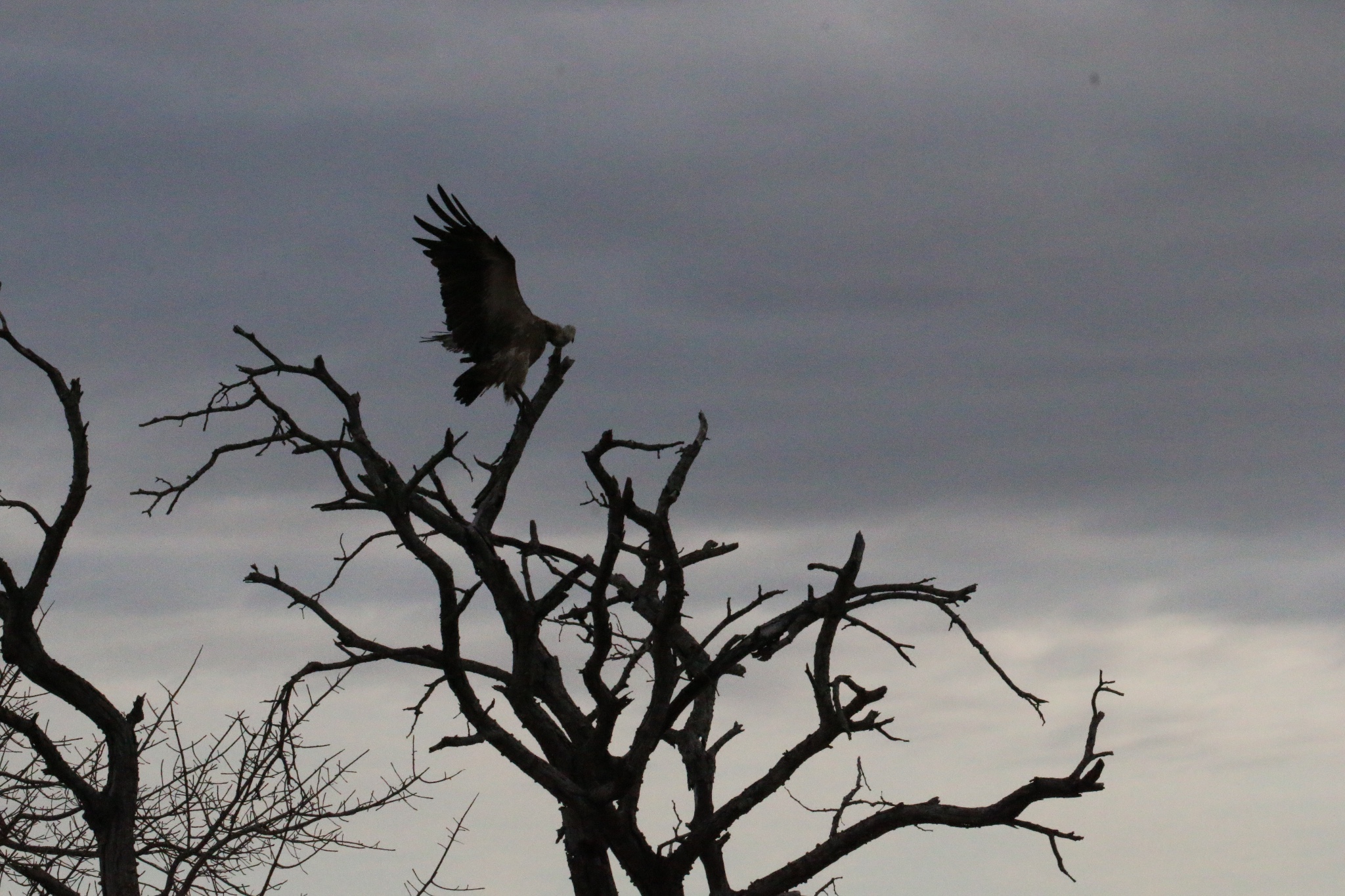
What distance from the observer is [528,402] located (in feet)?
31.8

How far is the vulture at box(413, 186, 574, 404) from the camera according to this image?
11.5 meters

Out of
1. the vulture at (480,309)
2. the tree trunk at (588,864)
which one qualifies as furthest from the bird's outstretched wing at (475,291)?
the tree trunk at (588,864)

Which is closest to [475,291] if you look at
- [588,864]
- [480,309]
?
[480,309]

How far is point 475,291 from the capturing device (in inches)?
462

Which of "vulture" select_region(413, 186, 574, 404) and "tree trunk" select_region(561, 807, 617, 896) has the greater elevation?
"vulture" select_region(413, 186, 574, 404)

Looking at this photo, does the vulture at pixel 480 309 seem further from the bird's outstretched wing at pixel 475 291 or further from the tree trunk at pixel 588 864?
the tree trunk at pixel 588 864

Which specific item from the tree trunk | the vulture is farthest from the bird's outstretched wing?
the tree trunk

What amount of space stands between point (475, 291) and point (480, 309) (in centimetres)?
14

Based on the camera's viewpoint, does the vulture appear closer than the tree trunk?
No

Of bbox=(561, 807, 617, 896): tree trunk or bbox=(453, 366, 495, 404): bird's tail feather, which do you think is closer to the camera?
bbox=(561, 807, 617, 896): tree trunk

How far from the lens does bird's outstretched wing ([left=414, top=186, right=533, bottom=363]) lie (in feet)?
38.0

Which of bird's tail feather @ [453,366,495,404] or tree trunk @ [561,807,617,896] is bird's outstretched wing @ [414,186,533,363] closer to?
bird's tail feather @ [453,366,495,404]

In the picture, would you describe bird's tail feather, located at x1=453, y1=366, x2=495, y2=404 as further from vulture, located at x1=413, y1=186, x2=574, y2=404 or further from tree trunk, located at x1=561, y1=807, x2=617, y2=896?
tree trunk, located at x1=561, y1=807, x2=617, y2=896

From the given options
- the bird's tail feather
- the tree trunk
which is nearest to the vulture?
the bird's tail feather
